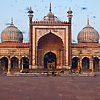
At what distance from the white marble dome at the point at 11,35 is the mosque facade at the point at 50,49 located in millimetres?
6014

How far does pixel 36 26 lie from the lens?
140 ft

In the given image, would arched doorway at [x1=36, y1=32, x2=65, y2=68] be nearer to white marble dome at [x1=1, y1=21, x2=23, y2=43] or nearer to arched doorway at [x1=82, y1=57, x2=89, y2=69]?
arched doorway at [x1=82, y1=57, x2=89, y2=69]

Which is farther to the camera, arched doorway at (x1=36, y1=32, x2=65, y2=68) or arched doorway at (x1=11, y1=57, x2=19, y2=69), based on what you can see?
arched doorway at (x1=11, y1=57, x2=19, y2=69)

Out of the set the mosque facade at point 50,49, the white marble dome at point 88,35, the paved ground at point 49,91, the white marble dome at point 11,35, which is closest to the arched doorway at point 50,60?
the mosque facade at point 50,49

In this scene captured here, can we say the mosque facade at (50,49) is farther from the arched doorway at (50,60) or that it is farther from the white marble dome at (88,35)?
the white marble dome at (88,35)

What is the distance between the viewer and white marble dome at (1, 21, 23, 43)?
50744mm

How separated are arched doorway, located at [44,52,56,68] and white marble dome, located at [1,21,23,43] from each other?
31.2ft

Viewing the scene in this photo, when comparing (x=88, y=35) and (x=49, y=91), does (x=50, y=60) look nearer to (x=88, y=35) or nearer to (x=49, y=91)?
(x=88, y=35)

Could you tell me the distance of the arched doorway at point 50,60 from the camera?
4553 centimetres

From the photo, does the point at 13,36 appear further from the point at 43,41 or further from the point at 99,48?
the point at 99,48

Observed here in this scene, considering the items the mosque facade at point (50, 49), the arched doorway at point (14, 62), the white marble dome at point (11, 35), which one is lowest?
the arched doorway at point (14, 62)

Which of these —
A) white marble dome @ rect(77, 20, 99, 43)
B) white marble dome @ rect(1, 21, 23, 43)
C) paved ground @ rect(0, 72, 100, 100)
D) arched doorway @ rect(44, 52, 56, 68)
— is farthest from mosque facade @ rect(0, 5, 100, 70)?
paved ground @ rect(0, 72, 100, 100)

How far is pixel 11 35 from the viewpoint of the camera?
50875 millimetres

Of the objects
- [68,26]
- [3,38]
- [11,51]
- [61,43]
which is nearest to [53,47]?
[61,43]
